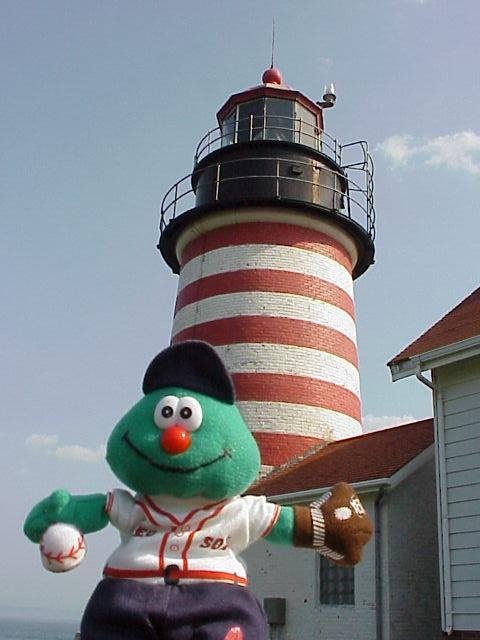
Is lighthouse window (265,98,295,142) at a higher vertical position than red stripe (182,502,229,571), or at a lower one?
higher

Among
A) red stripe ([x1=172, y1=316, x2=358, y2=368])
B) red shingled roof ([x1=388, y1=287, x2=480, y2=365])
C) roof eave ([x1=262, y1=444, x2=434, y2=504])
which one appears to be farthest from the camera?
red stripe ([x1=172, y1=316, x2=358, y2=368])

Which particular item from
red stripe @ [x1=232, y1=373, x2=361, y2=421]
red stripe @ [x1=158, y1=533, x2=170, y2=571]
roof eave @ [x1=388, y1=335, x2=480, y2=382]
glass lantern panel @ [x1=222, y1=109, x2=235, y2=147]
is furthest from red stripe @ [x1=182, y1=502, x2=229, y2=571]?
glass lantern panel @ [x1=222, y1=109, x2=235, y2=147]

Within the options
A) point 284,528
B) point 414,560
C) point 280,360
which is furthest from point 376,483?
point 284,528

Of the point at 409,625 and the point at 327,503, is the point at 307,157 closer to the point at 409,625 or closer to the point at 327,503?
the point at 409,625

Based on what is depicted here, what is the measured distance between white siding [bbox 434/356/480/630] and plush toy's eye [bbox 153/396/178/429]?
18.3ft

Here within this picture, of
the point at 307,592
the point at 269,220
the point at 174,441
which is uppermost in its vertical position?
the point at 269,220

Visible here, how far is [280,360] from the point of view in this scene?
1395 cm

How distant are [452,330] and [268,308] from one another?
4.82 metres

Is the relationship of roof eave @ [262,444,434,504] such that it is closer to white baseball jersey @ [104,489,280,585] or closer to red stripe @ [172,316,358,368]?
red stripe @ [172,316,358,368]

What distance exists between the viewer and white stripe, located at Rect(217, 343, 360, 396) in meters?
13.9

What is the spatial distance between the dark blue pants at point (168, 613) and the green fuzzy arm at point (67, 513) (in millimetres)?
420

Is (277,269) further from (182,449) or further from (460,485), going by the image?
(182,449)

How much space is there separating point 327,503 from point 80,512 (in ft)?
4.86

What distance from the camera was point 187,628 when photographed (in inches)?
165
